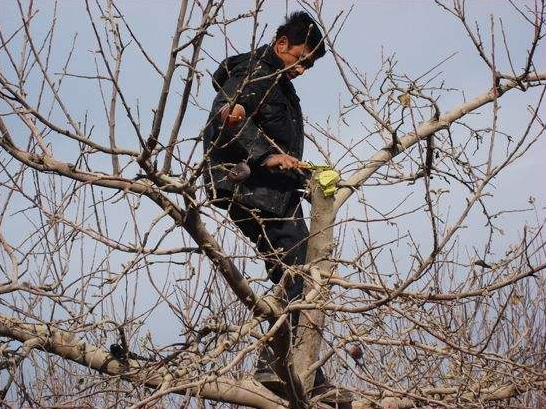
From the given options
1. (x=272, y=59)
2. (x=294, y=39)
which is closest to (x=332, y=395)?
(x=272, y=59)

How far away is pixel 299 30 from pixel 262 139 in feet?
2.15

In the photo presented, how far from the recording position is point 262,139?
11.7 ft

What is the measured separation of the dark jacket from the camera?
3.46 metres

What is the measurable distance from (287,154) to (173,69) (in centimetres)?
156

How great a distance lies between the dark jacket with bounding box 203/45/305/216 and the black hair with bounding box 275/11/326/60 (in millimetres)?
174

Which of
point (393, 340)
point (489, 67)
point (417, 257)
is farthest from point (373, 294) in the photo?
point (489, 67)

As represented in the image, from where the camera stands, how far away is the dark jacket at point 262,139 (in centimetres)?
346

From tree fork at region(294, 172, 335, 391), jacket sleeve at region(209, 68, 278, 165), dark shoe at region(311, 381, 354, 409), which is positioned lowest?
dark shoe at region(311, 381, 354, 409)

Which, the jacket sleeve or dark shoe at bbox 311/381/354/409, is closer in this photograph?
the jacket sleeve

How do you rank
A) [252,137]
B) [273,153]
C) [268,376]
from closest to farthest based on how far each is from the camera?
[252,137] → [273,153] → [268,376]

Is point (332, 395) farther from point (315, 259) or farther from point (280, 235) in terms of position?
point (280, 235)

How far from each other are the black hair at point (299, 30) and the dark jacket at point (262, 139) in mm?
174

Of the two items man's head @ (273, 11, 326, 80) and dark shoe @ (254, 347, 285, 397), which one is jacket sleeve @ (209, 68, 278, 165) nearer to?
man's head @ (273, 11, 326, 80)

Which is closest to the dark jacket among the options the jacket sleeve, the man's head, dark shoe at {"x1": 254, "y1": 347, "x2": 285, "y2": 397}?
the jacket sleeve
